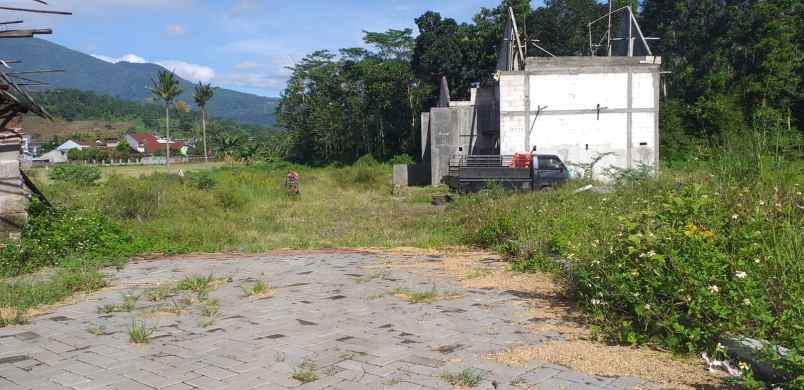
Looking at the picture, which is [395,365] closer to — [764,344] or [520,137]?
[764,344]

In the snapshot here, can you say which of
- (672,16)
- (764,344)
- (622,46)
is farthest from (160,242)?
(672,16)

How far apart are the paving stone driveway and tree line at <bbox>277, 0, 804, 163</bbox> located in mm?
26478

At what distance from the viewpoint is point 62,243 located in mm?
8797

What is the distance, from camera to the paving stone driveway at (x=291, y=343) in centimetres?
400

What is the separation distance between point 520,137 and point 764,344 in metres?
23.8

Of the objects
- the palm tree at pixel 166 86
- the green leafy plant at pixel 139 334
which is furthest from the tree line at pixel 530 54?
the green leafy plant at pixel 139 334

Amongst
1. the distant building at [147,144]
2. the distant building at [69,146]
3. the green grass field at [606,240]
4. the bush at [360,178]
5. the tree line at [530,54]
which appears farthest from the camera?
the distant building at [147,144]

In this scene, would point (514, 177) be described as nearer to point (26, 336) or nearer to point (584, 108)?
point (584, 108)

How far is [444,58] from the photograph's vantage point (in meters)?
46.2

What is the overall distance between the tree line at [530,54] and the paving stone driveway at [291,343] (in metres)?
26.5

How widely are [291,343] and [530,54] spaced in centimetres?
4788

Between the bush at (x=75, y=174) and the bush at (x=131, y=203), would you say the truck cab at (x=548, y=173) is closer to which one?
the bush at (x=131, y=203)

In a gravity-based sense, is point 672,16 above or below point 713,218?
above

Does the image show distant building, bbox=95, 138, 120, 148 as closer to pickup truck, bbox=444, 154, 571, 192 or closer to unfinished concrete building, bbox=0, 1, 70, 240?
pickup truck, bbox=444, 154, 571, 192
